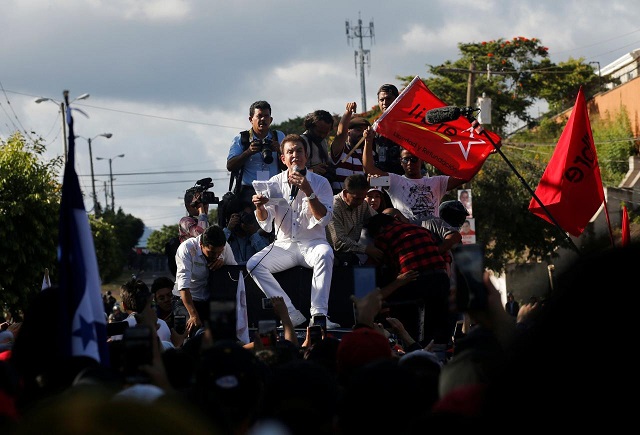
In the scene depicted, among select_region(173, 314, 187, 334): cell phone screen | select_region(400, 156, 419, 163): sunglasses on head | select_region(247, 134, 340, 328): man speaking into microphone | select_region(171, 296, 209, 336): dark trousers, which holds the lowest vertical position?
select_region(173, 314, 187, 334): cell phone screen

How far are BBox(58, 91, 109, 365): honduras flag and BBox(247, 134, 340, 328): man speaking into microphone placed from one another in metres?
4.01

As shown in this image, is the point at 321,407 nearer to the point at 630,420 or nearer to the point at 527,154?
the point at 630,420

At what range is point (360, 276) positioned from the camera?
8320 millimetres

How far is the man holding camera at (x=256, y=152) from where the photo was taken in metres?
10.4

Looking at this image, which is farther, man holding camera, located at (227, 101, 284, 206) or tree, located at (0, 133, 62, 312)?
tree, located at (0, 133, 62, 312)

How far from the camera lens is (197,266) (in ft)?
31.1

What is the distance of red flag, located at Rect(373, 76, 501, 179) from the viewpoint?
10570mm

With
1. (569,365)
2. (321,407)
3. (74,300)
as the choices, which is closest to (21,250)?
(74,300)

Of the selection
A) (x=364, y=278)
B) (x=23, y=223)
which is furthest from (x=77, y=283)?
(x=23, y=223)

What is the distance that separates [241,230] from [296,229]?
4.94 feet

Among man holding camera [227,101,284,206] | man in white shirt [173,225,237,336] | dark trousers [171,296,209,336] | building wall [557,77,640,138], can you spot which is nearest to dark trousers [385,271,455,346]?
man in white shirt [173,225,237,336]

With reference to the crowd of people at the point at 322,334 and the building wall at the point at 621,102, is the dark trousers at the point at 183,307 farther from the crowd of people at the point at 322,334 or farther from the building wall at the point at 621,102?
the building wall at the point at 621,102

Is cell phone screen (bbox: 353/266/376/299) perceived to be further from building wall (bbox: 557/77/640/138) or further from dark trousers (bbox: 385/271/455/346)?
building wall (bbox: 557/77/640/138)

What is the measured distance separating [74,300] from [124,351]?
0.89m
